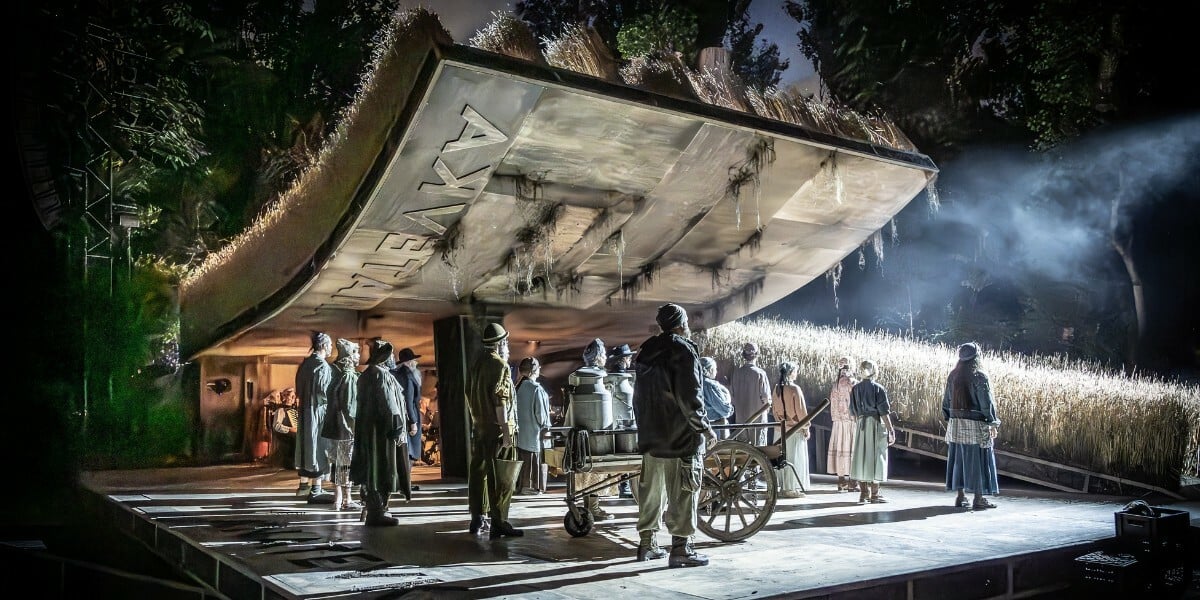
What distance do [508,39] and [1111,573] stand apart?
5.47 metres

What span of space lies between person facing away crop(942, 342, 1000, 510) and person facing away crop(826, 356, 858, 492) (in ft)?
4.44

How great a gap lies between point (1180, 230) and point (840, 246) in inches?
578

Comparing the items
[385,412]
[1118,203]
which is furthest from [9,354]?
[1118,203]

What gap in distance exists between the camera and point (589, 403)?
7238mm

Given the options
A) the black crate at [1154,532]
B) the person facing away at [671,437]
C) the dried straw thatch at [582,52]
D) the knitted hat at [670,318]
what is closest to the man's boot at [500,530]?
the person facing away at [671,437]

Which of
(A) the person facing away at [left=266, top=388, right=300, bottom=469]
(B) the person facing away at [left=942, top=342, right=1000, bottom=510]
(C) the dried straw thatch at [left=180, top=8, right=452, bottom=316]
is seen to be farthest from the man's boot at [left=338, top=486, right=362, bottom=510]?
(B) the person facing away at [left=942, top=342, right=1000, bottom=510]

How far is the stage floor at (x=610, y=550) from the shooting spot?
504 cm

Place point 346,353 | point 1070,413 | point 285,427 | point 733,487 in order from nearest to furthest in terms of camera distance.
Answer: point 733,487 < point 346,353 < point 1070,413 < point 285,427

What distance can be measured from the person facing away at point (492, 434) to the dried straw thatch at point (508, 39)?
1979 mm

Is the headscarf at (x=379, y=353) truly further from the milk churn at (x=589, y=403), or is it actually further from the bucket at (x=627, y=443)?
the bucket at (x=627, y=443)

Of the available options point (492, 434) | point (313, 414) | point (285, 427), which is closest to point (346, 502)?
point (313, 414)

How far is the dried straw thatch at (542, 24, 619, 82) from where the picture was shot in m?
6.47

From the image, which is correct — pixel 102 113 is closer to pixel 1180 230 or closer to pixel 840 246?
pixel 840 246

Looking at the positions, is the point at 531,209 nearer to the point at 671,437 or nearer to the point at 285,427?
the point at 671,437
